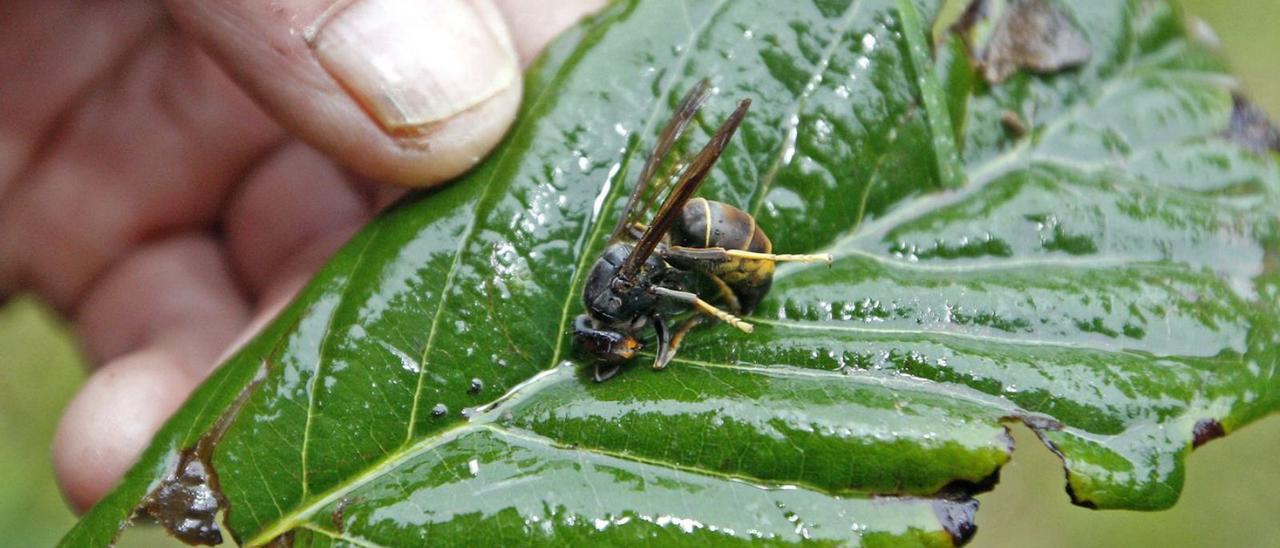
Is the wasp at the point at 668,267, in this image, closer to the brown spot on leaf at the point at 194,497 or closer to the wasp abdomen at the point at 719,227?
the wasp abdomen at the point at 719,227

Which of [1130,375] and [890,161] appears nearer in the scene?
[1130,375]

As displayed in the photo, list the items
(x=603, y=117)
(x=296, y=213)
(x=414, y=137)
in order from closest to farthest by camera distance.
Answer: (x=603, y=117) → (x=414, y=137) → (x=296, y=213)

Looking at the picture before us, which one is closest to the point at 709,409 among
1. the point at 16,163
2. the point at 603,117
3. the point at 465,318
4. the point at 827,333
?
the point at 827,333

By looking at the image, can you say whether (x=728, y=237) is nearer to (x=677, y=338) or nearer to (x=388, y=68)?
(x=677, y=338)

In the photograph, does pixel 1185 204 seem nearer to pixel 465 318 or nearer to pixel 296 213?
pixel 465 318

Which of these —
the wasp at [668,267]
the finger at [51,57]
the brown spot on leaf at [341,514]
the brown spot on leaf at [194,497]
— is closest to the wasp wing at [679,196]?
the wasp at [668,267]

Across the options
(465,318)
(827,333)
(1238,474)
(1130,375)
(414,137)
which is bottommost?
(1238,474)

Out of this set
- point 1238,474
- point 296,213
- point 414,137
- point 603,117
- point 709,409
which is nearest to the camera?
point 709,409

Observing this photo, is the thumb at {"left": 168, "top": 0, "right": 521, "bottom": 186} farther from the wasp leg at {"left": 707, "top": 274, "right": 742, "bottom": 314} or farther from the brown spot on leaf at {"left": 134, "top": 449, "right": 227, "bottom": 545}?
the brown spot on leaf at {"left": 134, "top": 449, "right": 227, "bottom": 545}
